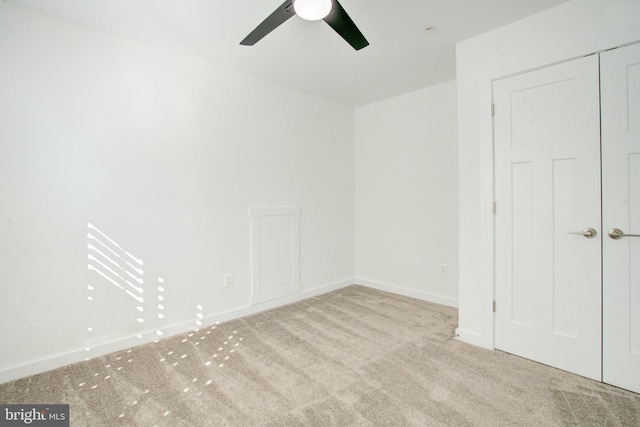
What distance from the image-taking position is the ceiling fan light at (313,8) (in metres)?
1.55

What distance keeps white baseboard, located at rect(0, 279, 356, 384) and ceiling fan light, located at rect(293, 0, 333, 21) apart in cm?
261


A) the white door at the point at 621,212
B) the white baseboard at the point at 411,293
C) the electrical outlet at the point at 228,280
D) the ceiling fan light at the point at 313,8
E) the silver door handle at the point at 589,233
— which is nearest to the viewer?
the ceiling fan light at the point at 313,8

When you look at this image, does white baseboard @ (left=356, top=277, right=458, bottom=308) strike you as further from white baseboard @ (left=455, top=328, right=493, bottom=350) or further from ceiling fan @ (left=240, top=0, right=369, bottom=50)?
ceiling fan @ (left=240, top=0, right=369, bottom=50)

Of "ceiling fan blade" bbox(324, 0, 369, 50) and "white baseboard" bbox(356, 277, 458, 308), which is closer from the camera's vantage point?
"ceiling fan blade" bbox(324, 0, 369, 50)

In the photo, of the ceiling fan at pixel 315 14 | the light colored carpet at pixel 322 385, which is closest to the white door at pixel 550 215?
the light colored carpet at pixel 322 385

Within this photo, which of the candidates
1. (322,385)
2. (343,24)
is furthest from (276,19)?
(322,385)

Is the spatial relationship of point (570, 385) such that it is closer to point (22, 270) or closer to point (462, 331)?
point (462, 331)

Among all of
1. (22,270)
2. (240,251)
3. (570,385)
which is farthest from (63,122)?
(570,385)

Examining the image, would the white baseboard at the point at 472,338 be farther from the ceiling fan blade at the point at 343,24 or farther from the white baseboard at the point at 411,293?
the ceiling fan blade at the point at 343,24

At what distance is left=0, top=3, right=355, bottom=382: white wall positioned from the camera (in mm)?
2035

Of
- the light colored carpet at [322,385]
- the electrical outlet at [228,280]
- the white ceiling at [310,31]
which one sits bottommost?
the light colored carpet at [322,385]

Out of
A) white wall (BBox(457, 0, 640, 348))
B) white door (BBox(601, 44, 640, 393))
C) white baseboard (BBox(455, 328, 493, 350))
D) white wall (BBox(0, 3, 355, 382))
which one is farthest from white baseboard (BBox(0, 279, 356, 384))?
white door (BBox(601, 44, 640, 393))

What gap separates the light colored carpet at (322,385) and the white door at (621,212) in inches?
8.4

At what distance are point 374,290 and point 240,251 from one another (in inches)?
A: 73.9
